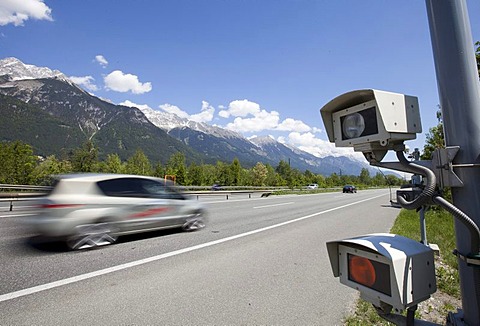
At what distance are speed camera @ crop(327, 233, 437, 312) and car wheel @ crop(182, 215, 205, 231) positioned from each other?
702 centimetres

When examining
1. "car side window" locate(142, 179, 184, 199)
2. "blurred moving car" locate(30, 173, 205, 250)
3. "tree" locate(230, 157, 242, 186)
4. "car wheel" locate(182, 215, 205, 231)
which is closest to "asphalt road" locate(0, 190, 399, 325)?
"blurred moving car" locate(30, 173, 205, 250)

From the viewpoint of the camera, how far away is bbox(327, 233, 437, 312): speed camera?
1418 mm

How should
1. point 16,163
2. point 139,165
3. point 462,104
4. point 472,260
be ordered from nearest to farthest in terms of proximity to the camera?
1. point 472,260
2. point 462,104
3. point 16,163
4. point 139,165

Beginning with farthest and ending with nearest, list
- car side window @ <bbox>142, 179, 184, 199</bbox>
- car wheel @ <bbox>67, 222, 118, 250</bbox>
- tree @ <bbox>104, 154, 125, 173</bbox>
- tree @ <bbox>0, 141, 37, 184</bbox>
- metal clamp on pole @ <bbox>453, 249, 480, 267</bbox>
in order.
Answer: tree @ <bbox>104, 154, 125, 173</bbox>, tree @ <bbox>0, 141, 37, 184</bbox>, car side window @ <bbox>142, 179, 184, 199</bbox>, car wheel @ <bbox>67, 222, 118, 250</bbox>, metal clamp on pole @ <bbox>453, 249, 480, 267</bbox>

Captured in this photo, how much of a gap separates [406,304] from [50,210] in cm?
645

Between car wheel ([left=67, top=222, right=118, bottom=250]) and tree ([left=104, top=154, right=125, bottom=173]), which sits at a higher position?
tree ([left=104, top=154, right=125, bottom=173])

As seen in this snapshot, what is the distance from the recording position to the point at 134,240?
22.2 ft

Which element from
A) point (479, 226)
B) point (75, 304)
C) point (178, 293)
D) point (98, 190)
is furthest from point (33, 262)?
point (479, 226)

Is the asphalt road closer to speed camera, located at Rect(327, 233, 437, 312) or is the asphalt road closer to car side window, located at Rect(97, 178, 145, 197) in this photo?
car side window, located at Rect(97, 178, 145, 197)

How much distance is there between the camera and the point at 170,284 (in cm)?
393

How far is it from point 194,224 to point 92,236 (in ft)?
10.4

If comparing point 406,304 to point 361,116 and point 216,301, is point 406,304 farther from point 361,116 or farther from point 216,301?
point 216,301

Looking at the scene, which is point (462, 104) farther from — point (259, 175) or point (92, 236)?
point (259, 175)

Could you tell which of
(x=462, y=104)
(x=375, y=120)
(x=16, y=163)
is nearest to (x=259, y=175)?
(x=16, y=163)
